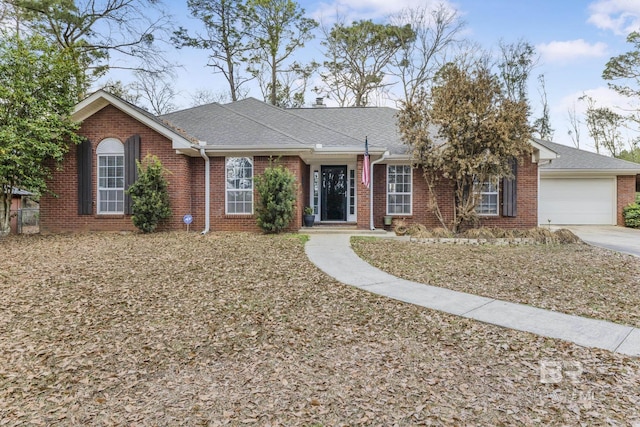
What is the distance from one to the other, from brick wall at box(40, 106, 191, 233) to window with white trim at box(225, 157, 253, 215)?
1.31 metres

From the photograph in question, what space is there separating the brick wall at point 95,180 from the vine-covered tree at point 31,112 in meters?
0.47

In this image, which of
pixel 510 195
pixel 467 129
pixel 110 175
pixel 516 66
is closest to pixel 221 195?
pixel 110 175

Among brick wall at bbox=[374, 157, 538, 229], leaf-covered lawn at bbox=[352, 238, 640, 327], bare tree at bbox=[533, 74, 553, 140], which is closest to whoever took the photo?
leaf-covered lawn at bbox=[352, 238, 640, 327]

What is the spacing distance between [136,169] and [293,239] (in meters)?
5.74

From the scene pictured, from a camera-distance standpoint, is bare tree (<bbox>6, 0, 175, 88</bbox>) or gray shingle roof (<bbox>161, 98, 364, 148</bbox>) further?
bare tree (<bbox>6, 0, 175, 88</bbox>)

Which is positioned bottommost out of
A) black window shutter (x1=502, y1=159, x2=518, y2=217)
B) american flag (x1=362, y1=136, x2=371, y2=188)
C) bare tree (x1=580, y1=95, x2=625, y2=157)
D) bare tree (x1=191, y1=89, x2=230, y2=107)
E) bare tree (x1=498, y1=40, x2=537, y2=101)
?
black window shutter (x1=502, y1=159, x2=518, y2=217)

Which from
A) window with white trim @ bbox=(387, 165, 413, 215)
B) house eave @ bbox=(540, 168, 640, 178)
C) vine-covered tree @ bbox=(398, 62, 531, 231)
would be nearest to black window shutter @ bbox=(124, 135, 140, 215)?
window with white trim @ bbox=(387, 165, 413, 215)

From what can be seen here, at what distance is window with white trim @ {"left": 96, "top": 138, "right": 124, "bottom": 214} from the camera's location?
1164 centimetres

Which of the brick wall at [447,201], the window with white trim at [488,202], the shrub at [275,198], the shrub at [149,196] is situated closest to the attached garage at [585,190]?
the brick wall at [447,201]

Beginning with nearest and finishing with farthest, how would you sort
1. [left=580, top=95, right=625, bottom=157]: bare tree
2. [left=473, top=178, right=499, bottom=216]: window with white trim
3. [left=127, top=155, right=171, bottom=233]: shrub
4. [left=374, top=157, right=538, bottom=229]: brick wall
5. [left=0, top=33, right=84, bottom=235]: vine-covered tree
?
[left=0, top=33, right=84, bottom=235]: vine-covered tree
[left=127, top=155, right=171, bottom=233]: shrub
[left=374, top=157, right=538, bottom=229]: brick wall
[left=473, top=178, right=499, bottom=216]: window with white trim
[left=580, top=95, right=625, bottom=157]: bare tree

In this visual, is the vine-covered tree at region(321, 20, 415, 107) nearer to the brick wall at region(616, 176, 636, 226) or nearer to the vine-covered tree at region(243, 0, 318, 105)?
the vine-covered tree at region(243, 0, 318, 105)

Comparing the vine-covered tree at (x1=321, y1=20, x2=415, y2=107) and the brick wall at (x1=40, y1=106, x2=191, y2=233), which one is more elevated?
the vine-covered tree at (x1=321, y1=20, x2=415, y2=107)

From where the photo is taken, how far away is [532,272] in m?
6.70

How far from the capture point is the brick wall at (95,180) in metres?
11.5
